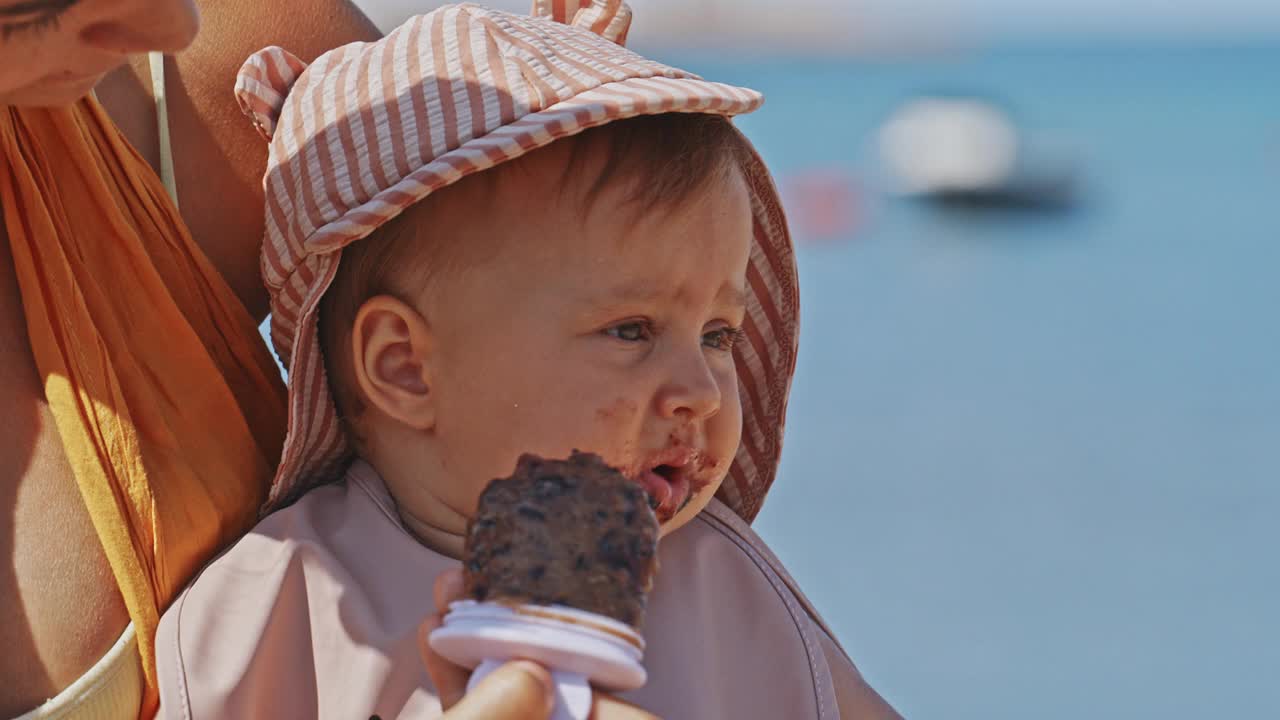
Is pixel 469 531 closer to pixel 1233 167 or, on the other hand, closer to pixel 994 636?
pixel 994 636

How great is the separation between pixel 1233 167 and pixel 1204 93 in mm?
1998

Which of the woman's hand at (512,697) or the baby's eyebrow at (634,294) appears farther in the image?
the baby's eyebrow at (634,294)

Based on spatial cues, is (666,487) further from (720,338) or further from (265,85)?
(265,85)

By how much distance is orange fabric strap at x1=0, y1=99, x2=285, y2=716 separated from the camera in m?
1.17

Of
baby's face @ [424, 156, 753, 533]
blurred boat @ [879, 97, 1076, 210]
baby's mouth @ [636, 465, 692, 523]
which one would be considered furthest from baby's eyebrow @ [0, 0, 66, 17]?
blurred boat @ [879, 97, 1076, 210]

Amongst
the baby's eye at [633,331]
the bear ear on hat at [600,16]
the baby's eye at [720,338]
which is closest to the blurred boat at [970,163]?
the bear ear on hat at [600,16]

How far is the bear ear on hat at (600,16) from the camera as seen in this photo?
149 centimetres

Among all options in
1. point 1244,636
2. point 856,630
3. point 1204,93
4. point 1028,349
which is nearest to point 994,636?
point 856,630

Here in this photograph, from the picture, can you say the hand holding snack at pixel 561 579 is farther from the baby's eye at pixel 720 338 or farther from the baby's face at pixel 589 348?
the baby's eye at pixel 720 338

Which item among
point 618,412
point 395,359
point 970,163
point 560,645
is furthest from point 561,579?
point 970,163

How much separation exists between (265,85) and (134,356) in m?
0.29

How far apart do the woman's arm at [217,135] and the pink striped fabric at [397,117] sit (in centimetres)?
6

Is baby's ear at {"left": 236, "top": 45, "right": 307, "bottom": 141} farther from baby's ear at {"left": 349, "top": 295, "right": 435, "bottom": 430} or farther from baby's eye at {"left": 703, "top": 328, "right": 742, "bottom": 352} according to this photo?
baby's eye at {"left": 703, "top": 328, "right": 742, "bottom": 352}

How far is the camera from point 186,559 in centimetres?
121
